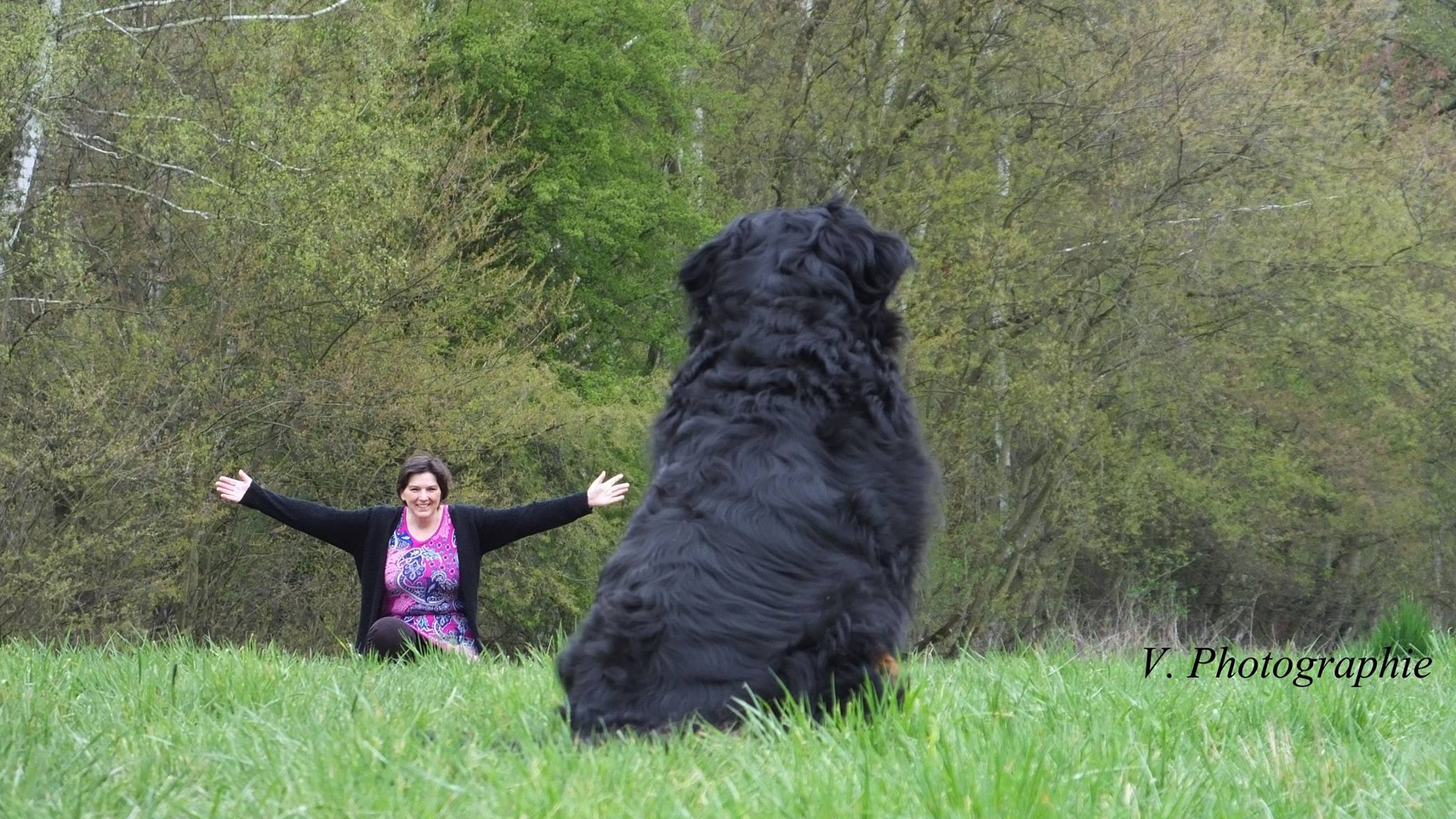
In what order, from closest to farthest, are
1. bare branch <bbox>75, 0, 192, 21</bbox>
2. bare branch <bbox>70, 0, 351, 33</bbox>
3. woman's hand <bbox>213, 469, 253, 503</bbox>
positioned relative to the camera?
woman's hand <bbox>213, 469, 253, 503</bbox> < bare branch <bbox>75, 0, 192, 21</bbox> < bare branch <bbox>70, 0, 351, 33</bbox>

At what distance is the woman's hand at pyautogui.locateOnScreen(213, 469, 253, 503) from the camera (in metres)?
6.77

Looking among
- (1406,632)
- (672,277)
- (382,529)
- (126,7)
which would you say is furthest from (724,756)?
(126,7)

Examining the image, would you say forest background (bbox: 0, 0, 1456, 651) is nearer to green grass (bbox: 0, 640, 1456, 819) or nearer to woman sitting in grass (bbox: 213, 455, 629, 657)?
woman sitting in grass (bbox: 213, 455, 629, 657)

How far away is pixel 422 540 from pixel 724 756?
461cm

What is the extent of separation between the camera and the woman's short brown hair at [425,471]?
24.2 ft

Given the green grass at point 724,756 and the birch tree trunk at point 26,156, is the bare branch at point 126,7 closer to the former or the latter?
the birch tree trunk at point 26,156

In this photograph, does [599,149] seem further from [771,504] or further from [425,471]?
[771,504]

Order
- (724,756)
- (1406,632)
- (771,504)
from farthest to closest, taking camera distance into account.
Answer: (1406,632)
(771,504)
(724,756)

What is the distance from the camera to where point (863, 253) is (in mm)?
3998

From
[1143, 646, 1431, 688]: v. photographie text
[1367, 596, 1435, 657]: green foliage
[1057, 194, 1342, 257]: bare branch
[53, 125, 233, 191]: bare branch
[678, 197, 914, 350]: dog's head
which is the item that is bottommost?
[1367, 596, 1435, 657]: green foliage

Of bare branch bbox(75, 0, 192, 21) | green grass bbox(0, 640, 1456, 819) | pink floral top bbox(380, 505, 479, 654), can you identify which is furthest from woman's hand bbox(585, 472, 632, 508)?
bare branch bbox(75, 0, 192, 21)

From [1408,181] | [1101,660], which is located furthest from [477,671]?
[1408,181]

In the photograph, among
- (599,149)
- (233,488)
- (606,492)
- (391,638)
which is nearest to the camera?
(606,492)

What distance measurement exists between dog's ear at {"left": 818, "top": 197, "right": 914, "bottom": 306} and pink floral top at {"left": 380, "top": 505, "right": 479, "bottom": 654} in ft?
12.2
